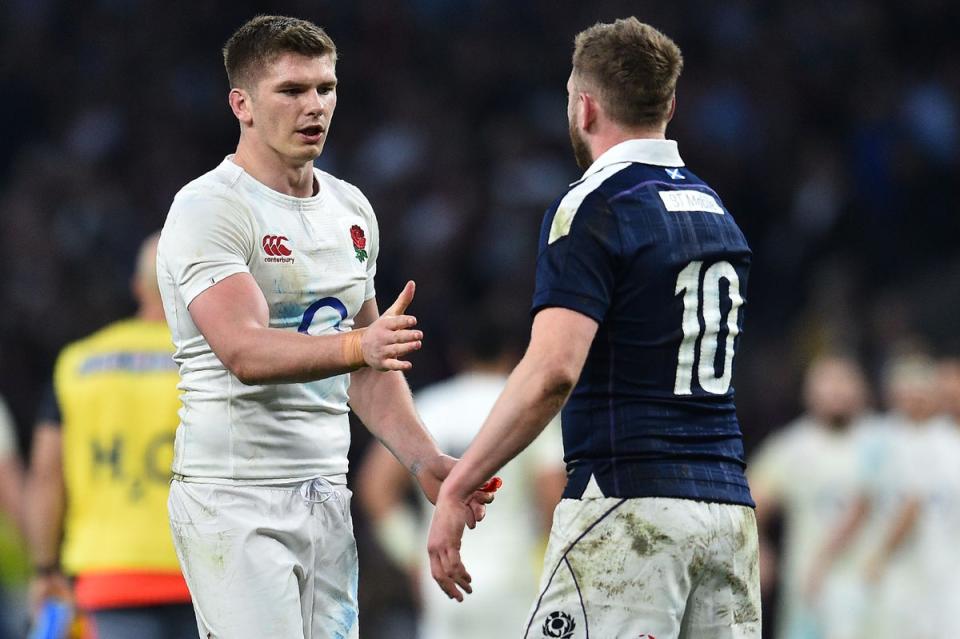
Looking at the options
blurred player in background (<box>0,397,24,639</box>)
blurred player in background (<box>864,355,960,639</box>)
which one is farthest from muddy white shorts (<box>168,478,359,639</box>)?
blurred player in background (<box>864,355,960,639</box>)

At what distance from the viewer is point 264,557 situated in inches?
168

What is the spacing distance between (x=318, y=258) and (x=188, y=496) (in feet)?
2.46

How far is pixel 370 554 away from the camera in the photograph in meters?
11.9

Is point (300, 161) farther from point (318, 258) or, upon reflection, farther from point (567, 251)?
point (567, 251)

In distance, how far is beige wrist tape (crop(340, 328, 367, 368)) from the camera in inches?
159

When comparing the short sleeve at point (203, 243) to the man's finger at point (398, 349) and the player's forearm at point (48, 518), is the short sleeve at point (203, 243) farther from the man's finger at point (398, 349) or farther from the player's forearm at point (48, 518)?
the player's forearm at point (48, 518)

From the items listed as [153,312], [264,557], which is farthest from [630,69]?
[153,312]

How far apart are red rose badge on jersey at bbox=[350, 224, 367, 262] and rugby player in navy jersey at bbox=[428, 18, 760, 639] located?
56 cm

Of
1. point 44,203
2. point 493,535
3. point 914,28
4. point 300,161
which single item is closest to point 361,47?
point 44,203

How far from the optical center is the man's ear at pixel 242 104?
14.7 feet

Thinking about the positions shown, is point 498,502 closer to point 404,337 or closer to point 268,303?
point 268,303

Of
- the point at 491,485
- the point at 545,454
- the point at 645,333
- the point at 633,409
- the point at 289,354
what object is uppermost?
the point at 645,333

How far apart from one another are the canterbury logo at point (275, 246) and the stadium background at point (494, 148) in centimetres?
869

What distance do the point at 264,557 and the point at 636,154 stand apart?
1.53 metres
